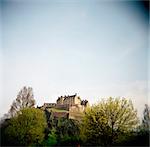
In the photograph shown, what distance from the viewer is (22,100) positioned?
5.02 metres

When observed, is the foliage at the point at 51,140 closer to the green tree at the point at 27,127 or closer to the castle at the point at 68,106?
the green tree at the point at 27,127

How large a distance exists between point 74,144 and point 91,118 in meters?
0.58

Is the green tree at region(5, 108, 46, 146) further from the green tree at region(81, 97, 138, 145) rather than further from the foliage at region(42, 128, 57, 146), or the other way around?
the green tree at region(81, 97, 138, 145)

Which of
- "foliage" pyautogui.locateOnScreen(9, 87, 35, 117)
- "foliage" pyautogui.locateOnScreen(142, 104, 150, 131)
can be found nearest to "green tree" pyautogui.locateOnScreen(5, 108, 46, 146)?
"foliage" pyautogui.locateOnScreen(9, 87, 35, 117)

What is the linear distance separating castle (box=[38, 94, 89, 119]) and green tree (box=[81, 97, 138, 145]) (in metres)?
0.15

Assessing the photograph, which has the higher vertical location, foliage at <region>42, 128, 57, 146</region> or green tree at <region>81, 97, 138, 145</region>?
green tree at <region>81, 97, 138, 145</region>

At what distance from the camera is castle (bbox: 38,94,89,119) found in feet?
16.4

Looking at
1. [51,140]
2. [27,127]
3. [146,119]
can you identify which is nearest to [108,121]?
[146,119]

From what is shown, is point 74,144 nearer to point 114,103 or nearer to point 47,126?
point 47,126

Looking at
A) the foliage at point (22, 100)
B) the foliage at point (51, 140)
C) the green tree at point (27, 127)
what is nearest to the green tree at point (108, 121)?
the foliage at point (51, 140)

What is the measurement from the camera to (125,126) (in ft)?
16.8

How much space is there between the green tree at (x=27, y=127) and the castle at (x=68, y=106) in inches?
6.6

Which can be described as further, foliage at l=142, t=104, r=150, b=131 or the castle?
the castle

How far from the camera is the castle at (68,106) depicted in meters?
5.01
